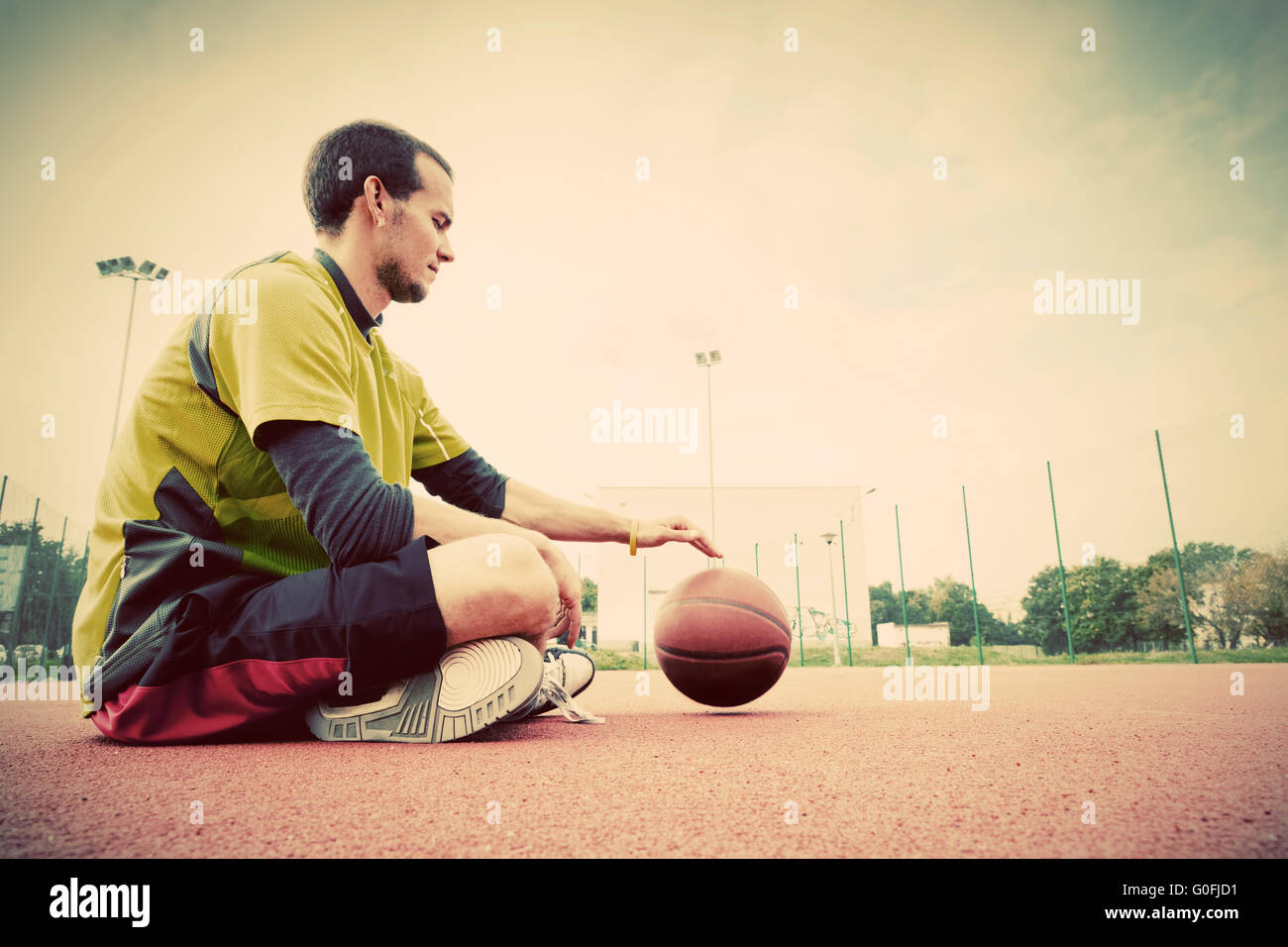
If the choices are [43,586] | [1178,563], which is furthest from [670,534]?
[43,586]

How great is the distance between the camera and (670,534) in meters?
2.23

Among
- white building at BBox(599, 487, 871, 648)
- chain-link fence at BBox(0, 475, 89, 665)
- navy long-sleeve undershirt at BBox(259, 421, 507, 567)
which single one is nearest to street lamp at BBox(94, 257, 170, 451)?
chain-link fence at BBox(0, 475, 89, 665)

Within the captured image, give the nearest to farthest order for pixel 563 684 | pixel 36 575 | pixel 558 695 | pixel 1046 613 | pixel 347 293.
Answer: pixel 347 293 < pixel 558 695 < pixel 563 684 < pixel 36 575 < pixel 1046 613

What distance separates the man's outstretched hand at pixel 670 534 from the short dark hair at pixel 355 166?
1.21 meters

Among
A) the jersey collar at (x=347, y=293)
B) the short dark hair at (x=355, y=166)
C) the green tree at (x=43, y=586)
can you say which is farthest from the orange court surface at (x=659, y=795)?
the green tree at (x=43, y=586)

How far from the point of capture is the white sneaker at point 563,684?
2.20 metres

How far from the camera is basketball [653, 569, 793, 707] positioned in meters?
2.57

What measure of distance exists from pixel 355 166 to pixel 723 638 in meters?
1.92

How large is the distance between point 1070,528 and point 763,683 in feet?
40.8

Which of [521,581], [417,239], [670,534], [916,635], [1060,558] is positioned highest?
[417,239]

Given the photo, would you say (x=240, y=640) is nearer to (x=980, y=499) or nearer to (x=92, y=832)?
(x=92, y=832)

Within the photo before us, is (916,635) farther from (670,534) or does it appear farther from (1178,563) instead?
(670,534)

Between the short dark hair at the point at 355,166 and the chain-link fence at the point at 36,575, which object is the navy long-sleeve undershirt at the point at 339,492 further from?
the chain-link fence at the point at 36,575

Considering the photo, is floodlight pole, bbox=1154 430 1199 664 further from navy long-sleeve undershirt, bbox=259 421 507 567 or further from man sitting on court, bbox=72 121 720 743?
navy long-sleeve undershirt, bbox=259 421 507 567
